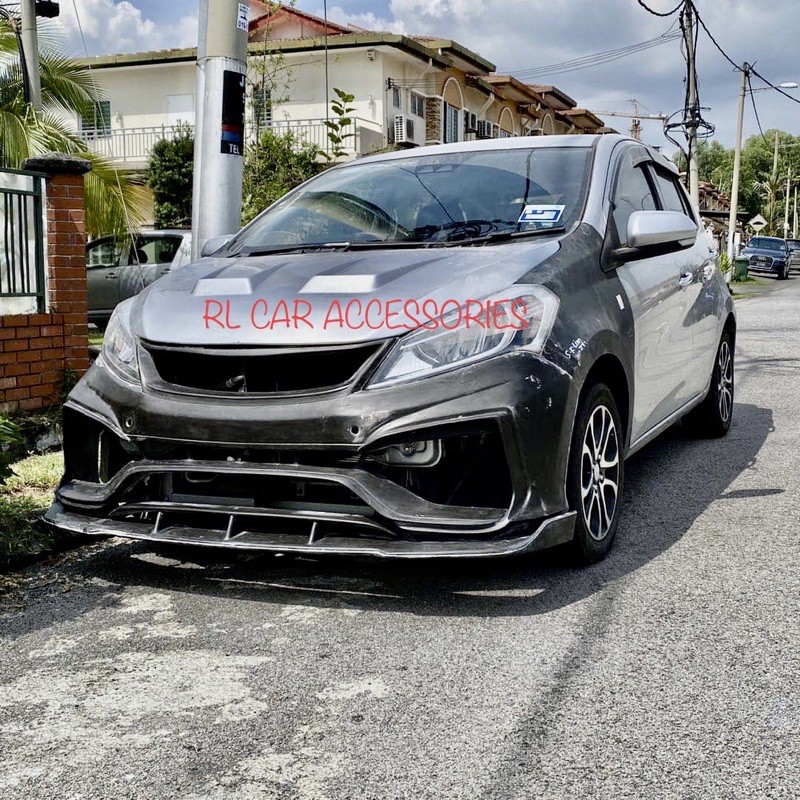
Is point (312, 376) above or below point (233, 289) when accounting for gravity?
below

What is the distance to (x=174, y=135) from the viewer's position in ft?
94.1

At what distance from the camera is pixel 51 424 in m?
6.78

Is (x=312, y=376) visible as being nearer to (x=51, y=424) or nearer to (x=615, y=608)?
(x=615, y=608)

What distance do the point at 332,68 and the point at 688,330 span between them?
26.9m

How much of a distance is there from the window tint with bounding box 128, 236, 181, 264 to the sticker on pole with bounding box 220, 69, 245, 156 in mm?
9048

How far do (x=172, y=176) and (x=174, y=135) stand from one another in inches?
117

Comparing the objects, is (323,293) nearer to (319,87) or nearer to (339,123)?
(339,123)

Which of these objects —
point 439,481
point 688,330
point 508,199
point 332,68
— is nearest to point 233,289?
point 439,481

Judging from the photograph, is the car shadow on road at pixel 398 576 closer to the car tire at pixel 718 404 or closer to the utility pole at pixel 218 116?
the car tire at pixel 718 404

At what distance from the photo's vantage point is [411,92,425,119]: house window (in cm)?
3255

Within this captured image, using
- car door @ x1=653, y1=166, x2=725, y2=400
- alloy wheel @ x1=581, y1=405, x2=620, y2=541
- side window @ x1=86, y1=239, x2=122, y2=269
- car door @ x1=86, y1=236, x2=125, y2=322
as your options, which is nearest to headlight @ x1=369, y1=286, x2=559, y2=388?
alloy wheel @ x1=581, y1=405, x2=620, y2=541

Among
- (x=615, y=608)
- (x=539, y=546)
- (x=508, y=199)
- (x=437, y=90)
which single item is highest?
(x=437, y=90)

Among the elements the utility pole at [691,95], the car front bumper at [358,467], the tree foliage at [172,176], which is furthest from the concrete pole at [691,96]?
the car front bumper at [358,467]

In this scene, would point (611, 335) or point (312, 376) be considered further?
point (611, 335)
